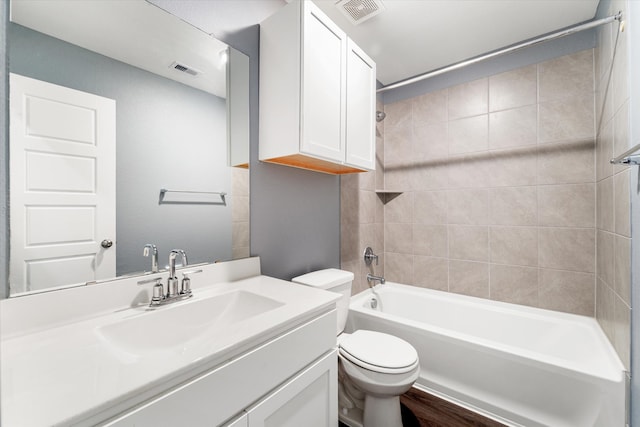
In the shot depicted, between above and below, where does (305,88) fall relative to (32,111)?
above

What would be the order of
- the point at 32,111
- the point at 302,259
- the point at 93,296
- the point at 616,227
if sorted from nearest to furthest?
the point at 32,111
the point at 93,296
the point at 616,227
the point at 302,259

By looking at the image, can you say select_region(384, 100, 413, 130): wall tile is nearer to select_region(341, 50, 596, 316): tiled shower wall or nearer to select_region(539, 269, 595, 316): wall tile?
select_region(341, 50, 596, 316): tiled shower wall

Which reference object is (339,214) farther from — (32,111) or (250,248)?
(32,111)

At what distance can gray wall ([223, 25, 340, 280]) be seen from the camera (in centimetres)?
144

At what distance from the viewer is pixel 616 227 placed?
1.34 metres

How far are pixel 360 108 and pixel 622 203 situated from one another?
4.50ft

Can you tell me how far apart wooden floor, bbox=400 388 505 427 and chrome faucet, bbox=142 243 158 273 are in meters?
1.50

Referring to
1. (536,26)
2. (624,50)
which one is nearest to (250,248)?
(624,50)

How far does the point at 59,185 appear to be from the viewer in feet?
2.81

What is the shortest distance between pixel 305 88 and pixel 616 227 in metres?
1.68

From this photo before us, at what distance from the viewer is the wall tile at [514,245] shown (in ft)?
6.36

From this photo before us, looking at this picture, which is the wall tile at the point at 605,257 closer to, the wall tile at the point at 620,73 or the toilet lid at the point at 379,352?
the wall tile at the point at 620,73

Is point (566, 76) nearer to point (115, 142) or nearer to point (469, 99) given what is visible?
point (469, 99)

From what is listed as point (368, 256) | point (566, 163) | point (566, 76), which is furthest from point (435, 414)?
point (566, 76)
